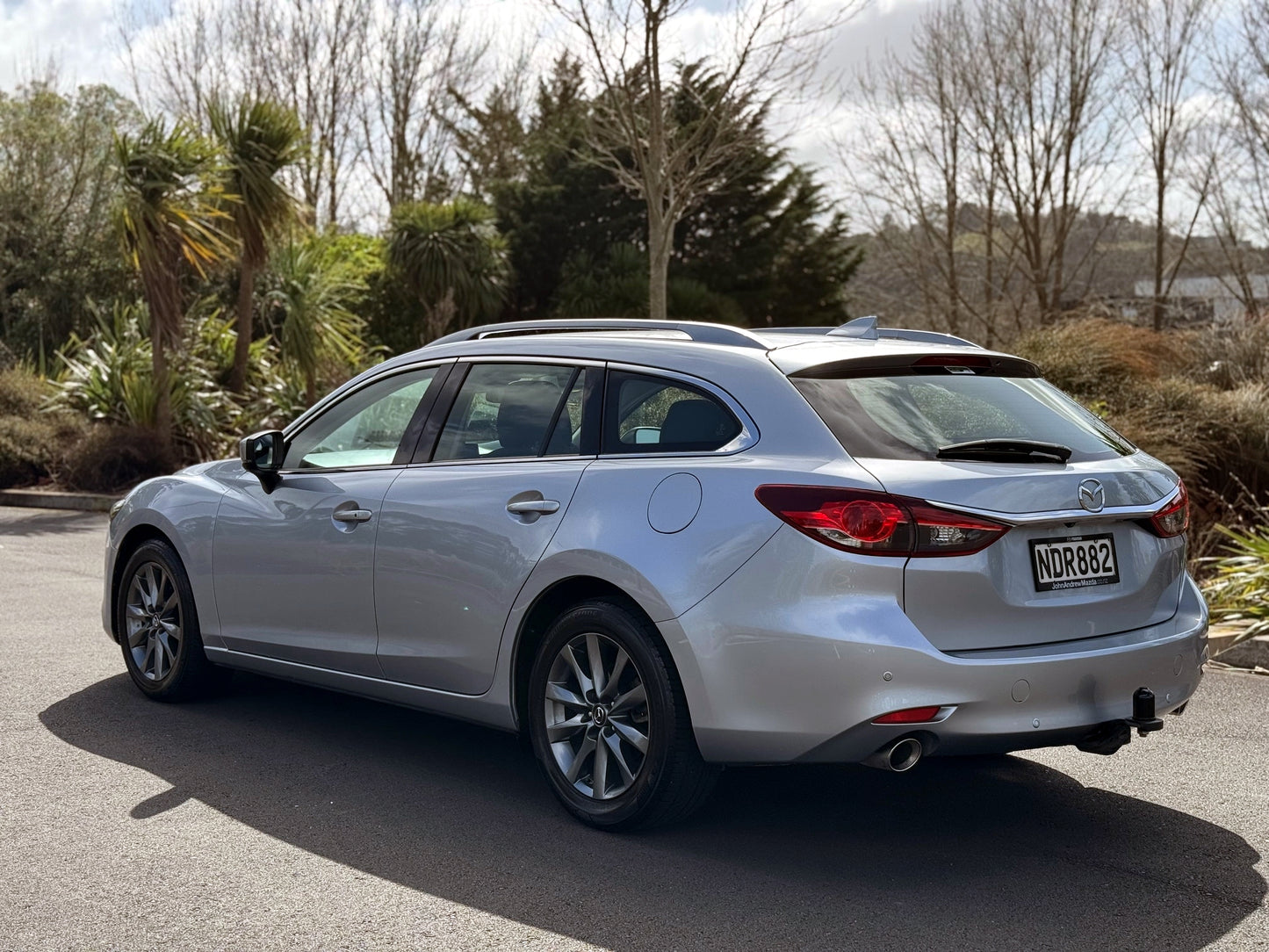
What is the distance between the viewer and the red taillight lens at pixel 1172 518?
447 centimetres

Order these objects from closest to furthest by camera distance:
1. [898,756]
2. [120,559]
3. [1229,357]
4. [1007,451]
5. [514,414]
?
[898,756]
[1007,451]
[514,414]
[120,559]
[1229,357]

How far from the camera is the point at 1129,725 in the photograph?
4258mm

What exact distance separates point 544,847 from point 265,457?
7.33 ft

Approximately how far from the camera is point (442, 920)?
12.7ft

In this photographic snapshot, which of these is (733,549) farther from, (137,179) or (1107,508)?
(137,179)

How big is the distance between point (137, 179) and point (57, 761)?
12899mm

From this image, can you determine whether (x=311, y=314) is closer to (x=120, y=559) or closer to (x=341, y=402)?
(x=120, y=559)

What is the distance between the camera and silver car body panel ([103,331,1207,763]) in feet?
13.1

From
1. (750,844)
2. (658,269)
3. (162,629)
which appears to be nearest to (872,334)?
(750,844)

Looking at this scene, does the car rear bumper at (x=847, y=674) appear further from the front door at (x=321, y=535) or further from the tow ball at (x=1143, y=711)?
the front door at (x=321, y=535)

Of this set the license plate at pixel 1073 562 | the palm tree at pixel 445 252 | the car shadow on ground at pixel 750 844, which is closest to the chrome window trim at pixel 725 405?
the license plate at pixel 1073 562

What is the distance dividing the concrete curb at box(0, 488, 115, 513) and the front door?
415 inches

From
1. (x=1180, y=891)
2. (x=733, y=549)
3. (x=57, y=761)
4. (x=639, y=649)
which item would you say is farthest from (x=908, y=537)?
(x=57, y=761)

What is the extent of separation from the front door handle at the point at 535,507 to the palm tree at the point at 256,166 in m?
14.6
